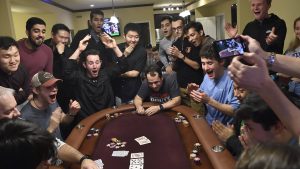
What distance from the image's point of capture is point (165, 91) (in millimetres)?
2992

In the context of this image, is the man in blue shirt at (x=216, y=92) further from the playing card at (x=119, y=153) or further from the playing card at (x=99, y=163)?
the playing card at (x=99, y=163)

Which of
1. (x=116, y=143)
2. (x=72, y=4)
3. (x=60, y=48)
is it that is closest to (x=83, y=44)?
(x=60, y=48)

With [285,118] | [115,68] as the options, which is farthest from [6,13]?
[285,118]

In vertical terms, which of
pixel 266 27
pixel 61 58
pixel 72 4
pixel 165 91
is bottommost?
pixel 165 91

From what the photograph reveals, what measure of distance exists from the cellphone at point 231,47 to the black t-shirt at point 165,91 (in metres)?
1.40

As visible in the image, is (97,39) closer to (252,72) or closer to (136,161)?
(136,161)

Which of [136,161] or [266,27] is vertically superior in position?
[266,27]

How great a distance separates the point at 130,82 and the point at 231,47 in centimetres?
197

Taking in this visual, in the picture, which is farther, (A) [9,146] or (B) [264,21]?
(B) [264,21]

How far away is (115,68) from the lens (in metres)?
3.25

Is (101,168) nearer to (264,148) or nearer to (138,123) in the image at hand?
(138,123)

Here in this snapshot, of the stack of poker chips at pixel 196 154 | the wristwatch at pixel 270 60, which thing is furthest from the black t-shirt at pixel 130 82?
the wristwatch at pixel 270 60

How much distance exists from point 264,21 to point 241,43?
1.58m

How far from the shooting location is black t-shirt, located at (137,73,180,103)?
297 centimetres
